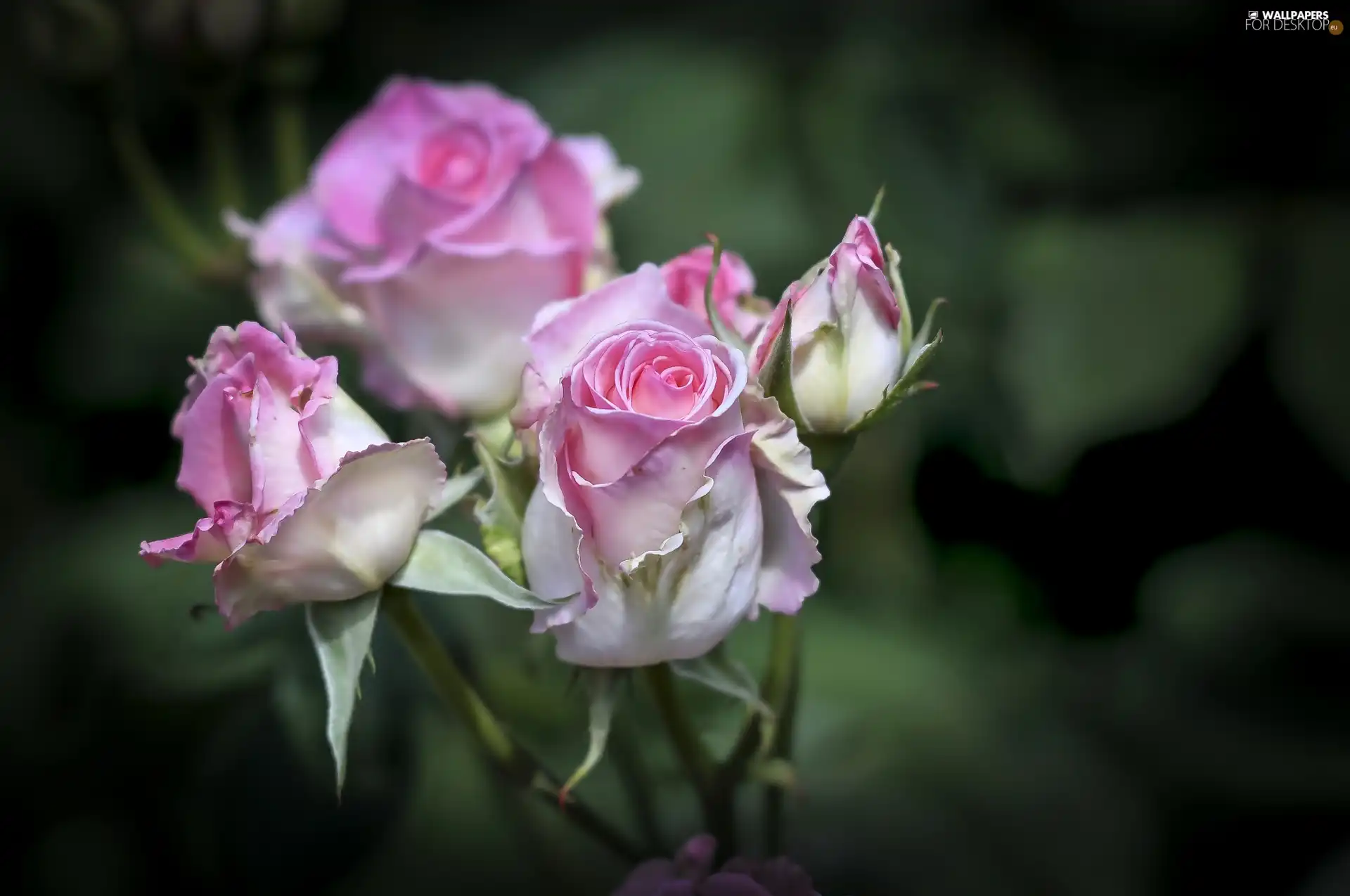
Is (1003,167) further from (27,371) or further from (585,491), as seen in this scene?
(27,371)

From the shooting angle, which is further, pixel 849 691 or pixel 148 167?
pixel 148 167

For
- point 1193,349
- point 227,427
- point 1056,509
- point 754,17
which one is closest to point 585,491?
point 227,427

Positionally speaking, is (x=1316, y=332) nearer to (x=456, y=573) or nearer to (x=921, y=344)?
(x=921, y=344)

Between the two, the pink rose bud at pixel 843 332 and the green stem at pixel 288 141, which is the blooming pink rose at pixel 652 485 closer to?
the pink rose bud at pixel 843 332

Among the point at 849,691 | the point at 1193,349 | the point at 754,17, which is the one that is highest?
the point at 754,17

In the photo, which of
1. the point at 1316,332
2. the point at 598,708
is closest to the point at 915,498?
the point at 1316,332

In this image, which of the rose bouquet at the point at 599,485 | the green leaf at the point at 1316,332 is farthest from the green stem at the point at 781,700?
the green leaf at the point at 1316,332

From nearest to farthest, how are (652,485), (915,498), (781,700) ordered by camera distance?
(652,485)
(781,700)
(915,498)

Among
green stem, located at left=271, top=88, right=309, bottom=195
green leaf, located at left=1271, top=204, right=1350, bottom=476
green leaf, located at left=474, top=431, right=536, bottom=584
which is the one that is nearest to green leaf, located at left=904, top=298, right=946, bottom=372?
green leaf, located at left=474, top=431, right=536, bottom=584
